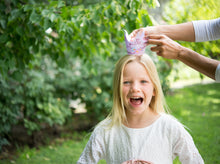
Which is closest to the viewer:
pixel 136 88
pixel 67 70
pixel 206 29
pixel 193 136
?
pixel 136 88

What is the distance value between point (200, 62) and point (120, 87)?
1.73 feet

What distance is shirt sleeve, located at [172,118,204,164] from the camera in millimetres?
1583

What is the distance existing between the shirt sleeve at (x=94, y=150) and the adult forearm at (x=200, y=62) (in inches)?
30.2

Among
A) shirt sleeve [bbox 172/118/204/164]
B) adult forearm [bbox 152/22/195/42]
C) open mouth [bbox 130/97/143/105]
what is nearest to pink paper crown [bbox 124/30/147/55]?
adult forearm [bbox 152/22/195/42]

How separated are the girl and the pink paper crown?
36mm

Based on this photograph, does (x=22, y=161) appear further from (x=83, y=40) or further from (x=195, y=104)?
(x=195, y=104)

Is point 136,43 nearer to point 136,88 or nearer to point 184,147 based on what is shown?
point 136,88

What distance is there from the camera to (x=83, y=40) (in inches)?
105

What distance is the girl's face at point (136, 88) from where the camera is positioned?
5.30 ft

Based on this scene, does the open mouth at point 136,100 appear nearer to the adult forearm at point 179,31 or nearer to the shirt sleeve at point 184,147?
the shirt sleeve at point 184,147

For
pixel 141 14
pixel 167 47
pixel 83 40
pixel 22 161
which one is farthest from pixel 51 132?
pixel 167 47

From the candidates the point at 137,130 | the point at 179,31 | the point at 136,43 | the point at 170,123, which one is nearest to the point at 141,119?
the point at 137,130

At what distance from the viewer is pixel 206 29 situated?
1.70 metres

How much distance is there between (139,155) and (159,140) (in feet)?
0.55
